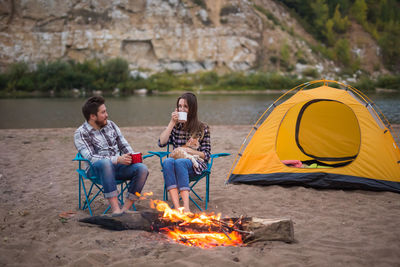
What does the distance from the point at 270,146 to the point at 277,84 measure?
3523 cm

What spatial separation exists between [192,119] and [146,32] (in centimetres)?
4357

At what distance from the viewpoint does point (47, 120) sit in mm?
15031

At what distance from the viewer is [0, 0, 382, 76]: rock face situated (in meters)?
42.9

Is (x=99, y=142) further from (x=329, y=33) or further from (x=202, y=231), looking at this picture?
(x=329, y=33)

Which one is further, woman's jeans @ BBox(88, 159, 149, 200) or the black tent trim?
the black tent trim

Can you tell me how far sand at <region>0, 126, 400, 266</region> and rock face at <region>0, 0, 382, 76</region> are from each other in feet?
132

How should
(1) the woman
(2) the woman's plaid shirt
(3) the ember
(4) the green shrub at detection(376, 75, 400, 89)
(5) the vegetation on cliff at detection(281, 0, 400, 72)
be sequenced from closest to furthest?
(3) the ember, (1) the woman, (2) the woman's plaid shirt, (4) the green shrub at detection(376, 75, 400, 89), (5) the vegetation on cliff at detection(281, 0, 400, 72)

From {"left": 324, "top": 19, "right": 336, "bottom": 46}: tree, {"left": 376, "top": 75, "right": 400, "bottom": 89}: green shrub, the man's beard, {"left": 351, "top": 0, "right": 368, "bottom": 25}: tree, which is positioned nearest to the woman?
the man's beard

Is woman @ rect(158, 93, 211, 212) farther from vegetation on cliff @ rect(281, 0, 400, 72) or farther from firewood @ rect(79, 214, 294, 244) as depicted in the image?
vegetation on cliff @ rect(281, 0, 400, 72)

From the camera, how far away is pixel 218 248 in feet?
8.84

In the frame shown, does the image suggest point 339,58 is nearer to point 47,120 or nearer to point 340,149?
point 47,120

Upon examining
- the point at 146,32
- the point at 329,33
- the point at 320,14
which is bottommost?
the point at 146,32

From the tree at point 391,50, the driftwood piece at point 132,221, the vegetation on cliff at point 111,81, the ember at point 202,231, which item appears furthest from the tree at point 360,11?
the driftwood piece at point 132,221

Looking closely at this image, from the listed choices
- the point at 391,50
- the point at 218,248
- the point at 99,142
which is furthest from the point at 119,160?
the point at 391,50
